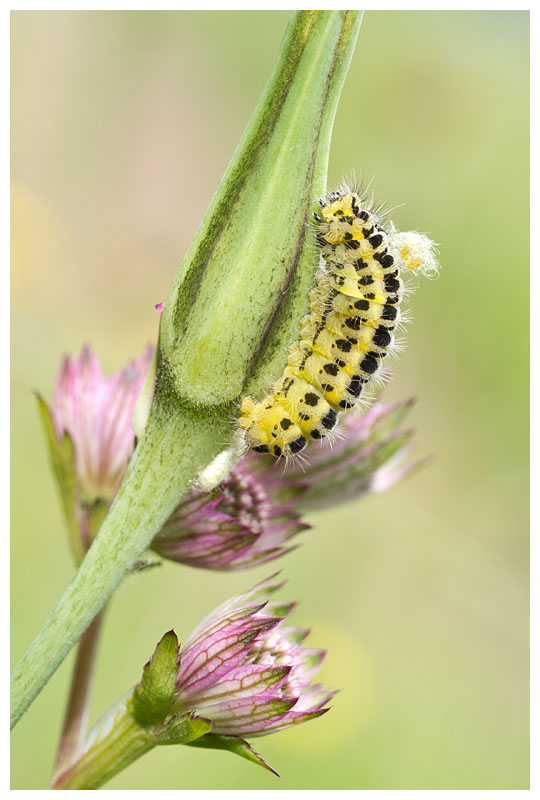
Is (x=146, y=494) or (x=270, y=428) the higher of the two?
(x=270, y=428)

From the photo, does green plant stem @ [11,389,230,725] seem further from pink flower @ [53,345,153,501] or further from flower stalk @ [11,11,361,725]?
pink flower @ [53,345,153,501]

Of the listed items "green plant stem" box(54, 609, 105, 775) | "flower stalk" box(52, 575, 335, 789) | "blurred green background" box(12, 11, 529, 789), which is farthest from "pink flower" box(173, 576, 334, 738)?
"blurred green background" box(12, 11, 529, 789)

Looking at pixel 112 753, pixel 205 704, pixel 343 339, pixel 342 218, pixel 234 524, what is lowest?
pixel 112 753

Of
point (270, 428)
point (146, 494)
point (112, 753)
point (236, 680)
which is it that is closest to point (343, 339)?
point (270, 428)

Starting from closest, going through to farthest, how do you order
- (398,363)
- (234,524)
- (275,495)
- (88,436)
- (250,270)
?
1. (250,270)
2. (234,524)
3. (275,495)
4. (88,436)
5. (398,363)

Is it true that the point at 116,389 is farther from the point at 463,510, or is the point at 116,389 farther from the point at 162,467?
the point at 463,510

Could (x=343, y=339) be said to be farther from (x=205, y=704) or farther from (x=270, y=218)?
(x=205, y=704)
